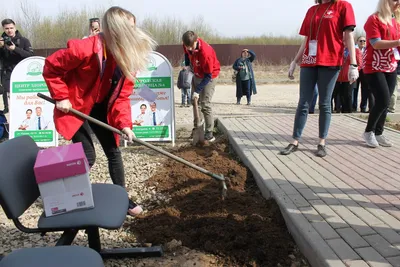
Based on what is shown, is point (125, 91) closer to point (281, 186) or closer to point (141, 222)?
point (141, 222)

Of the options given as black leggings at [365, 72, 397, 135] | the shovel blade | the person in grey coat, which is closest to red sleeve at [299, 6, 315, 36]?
black leggings at [365, 72, 397, 135]

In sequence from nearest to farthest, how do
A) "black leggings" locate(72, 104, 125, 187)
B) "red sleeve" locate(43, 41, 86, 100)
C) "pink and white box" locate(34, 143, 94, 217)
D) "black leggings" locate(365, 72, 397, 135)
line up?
"pink and white box" locate(34, 143, 94, 217) → "red sleeve" locate(43, 41, 86, 100) → "black leggings" locate(72, 104, 125, 187) → "black leggings" locate(365, 72, 397, 135)

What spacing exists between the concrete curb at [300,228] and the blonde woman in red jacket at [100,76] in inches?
54.3

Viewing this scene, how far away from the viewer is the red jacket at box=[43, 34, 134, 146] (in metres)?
3.04

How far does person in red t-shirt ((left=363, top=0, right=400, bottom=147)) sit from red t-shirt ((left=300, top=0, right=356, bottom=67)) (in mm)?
600

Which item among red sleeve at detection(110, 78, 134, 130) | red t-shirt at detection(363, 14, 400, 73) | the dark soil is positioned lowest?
the dark soil

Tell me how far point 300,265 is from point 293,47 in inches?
1374

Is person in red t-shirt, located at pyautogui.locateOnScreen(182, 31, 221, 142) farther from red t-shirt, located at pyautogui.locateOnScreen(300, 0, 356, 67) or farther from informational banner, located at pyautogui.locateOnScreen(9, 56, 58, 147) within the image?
informational banner, located at pyautogui.locateOnScreen(9, 56, 58, 147)

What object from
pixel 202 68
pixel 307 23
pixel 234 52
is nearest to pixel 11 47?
pixel 202 68

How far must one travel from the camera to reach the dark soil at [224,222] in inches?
111

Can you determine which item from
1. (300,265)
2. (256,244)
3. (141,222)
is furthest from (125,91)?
(300,265)

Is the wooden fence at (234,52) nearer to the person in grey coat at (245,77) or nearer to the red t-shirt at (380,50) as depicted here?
the person in grey coat at (245,77)

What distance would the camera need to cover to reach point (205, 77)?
6.10 metres

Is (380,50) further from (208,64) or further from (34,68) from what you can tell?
(34,68)
